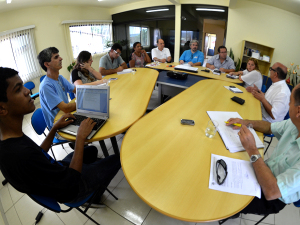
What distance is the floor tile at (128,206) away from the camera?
1.62m

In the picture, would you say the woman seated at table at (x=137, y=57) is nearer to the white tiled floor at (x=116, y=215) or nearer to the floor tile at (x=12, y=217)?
the white tiled floor at (x=116, y=215)

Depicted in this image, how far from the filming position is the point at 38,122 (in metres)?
1.83

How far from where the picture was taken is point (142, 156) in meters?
1.16

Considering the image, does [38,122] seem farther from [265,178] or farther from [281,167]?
[281,167]

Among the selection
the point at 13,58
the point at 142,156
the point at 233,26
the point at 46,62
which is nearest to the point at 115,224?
the point at 142,156

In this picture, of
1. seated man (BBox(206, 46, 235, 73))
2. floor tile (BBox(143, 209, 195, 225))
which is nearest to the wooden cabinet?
seated man (BBox(206, 46, 235, 73))

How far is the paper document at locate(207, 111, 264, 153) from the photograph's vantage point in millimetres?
1229

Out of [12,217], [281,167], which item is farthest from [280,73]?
[12,217]

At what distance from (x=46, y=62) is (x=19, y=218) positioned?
1724mm

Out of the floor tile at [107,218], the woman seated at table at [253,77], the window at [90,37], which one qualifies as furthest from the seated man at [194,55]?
the window at [90,37]

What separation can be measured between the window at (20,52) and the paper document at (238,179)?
17.0 feet

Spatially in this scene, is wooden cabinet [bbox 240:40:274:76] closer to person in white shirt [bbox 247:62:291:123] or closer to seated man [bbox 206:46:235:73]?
seated man [bbox 206:46:235:73]

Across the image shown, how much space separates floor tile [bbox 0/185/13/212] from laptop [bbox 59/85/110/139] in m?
1.23

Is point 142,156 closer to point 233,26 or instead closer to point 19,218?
point 19,218
